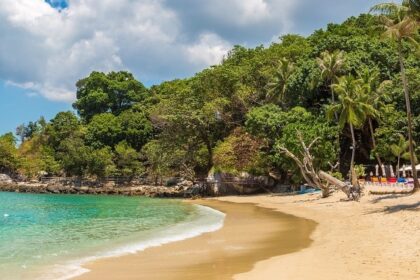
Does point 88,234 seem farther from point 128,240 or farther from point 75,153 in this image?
point 75,153

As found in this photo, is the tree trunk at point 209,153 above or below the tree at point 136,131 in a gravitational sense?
below

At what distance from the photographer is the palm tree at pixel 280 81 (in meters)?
48.2

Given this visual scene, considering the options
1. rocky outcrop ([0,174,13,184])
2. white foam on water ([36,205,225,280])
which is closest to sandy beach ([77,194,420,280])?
white foam on water ([36,205,225,280])

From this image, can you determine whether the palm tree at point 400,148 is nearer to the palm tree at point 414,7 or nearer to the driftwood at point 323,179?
the driftwood at point 323,179

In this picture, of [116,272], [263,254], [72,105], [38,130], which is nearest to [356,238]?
[263,254]

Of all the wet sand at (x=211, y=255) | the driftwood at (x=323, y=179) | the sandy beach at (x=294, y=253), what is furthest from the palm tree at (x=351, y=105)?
the wet sand at (x=211, y=255)

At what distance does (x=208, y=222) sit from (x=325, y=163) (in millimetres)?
17840

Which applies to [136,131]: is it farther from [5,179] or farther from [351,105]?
[351,105]

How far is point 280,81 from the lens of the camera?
48.5 metres

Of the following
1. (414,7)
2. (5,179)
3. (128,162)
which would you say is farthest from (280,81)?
(5,179)

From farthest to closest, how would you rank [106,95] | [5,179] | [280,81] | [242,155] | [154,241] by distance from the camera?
[106,95] < [5,179] < [280,81] < [242,155] < [154,241]

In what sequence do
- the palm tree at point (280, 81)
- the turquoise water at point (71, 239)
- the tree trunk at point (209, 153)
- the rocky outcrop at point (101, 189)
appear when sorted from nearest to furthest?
the turquoise water at point (71, 239) < the palm tree at point (280, 81) < the tree trunk at point (209, 153) < the rocky outcrop at point (101, 189)

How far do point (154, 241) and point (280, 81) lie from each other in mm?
35199

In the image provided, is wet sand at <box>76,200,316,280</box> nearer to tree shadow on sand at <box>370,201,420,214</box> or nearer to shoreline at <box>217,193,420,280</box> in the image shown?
shoreline at <box>217,193,420,280</box>
